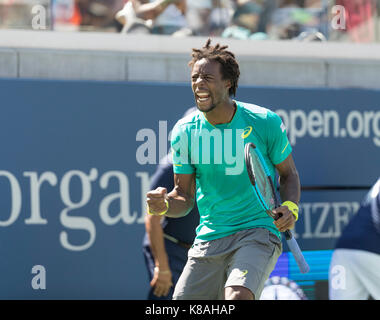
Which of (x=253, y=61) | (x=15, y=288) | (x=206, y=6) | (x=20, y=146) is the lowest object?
(x=15, y=288)

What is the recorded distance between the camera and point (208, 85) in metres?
4.00

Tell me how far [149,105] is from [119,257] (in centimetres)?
144

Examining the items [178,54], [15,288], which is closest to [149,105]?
[178,54]

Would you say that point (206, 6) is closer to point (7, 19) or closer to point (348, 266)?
point (7, 19)

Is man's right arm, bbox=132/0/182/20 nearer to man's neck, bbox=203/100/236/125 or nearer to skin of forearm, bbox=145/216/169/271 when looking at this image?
skin of forearm, bbox=145/216/169/271

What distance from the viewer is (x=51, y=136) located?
21.9 feet

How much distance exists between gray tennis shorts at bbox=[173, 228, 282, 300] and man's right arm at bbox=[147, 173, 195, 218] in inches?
9.0

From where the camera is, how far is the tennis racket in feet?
12.1

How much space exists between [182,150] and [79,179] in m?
2.79

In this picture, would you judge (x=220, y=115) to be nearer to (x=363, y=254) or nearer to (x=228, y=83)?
(x=228, y=83)

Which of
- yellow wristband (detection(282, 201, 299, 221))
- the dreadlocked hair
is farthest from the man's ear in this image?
yellow wristband (detection(282, 201, 299, 221))

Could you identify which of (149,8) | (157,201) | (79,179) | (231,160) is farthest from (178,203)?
(149,8)

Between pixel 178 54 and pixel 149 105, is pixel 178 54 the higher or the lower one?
the higher one

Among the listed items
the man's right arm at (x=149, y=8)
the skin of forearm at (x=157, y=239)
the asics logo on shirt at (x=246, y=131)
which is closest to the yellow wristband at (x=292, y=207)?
the asics logo on shirt at (x=246, y=131)
